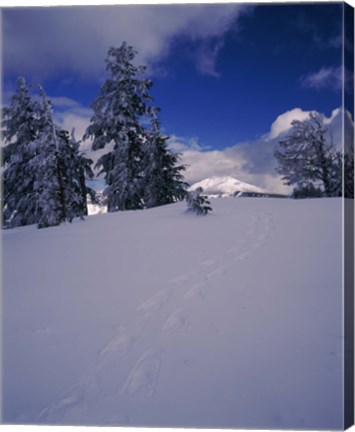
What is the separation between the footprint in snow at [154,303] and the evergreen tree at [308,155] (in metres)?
2.57

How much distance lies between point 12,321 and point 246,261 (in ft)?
9.94

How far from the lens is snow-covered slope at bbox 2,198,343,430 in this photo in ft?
6.15

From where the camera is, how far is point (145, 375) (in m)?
1.98

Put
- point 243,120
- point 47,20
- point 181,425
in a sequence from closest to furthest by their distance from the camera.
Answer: point 181,425 → point 47,20 → point 243,120

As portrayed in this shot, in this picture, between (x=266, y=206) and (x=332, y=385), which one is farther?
(x=266, y=206)

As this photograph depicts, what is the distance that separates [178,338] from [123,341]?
505 mm

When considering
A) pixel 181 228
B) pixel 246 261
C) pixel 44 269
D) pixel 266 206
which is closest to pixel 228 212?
pixel 266 206

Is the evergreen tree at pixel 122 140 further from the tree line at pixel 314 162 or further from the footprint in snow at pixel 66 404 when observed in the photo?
the footprint in snow at pixel 66 404

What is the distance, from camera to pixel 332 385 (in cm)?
191

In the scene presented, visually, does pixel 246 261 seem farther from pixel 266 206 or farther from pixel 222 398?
pixel 266 206

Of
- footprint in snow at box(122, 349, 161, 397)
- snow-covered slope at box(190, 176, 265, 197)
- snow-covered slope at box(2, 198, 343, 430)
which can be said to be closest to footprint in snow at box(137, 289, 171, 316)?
snow-covered slope at box(2, 198, 343, 430)

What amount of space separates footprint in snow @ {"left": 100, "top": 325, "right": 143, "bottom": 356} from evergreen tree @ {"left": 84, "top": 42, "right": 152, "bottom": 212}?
3041mm

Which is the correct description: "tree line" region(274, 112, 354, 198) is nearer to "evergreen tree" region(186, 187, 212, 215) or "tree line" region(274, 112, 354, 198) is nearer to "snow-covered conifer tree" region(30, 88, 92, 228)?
"evergreen tree" region(186, 187, 212, 215)

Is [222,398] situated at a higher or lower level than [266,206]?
lower
